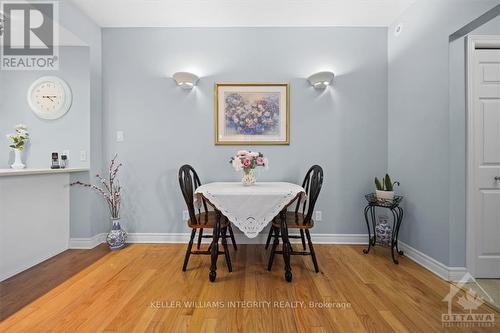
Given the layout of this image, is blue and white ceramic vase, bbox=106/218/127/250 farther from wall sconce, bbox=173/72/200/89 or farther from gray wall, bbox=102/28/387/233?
wall sconce, bbox=173/72/200/89

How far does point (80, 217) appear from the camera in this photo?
8.96 feet

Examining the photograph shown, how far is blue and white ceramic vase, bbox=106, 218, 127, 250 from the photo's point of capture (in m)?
2.66

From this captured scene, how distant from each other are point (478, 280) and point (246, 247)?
Answer: 6.88 feet

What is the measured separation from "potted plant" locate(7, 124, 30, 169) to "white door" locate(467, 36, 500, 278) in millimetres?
4338

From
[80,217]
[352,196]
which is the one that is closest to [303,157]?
[352,196]

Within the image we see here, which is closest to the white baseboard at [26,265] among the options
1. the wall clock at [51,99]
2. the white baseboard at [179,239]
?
the white baseboard at [179,239]

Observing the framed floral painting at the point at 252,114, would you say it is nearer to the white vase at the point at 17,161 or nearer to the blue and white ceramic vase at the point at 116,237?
the blue and white ceramic vase at the point at 116,237

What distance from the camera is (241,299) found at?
1.72m

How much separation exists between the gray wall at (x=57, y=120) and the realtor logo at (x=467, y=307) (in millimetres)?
3567

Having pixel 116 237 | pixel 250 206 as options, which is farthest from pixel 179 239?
pixel 250 206

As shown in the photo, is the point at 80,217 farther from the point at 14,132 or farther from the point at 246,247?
the point at 246,247

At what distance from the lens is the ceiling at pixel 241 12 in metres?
2.43

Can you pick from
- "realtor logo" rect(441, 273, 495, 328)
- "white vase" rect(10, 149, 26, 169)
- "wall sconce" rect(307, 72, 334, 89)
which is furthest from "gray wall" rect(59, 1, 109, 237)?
"realtor logo" rect(441, 273, 495, 328)

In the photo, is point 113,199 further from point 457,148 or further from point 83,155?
point 457,148
